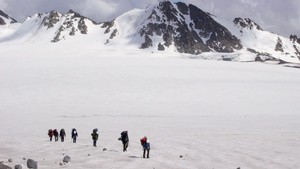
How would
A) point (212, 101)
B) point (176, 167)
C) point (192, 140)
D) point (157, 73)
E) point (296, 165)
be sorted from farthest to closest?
point (157, 73) → point (212, 101) → point (192, 140) → point (296, 165) → point (176, 167)

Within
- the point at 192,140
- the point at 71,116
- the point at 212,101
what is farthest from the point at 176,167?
the point at 212,101

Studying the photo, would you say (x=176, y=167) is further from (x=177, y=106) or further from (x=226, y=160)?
(x=177, y=106)

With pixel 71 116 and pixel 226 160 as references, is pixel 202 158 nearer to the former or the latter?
pixel 226 160

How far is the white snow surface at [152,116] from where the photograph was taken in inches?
547

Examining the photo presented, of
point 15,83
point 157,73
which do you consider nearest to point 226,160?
point 15,83

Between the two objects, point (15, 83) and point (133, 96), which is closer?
point (133, 96)

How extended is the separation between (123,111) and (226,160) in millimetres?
24052

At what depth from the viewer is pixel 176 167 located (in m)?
12.0

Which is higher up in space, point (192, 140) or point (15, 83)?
point (15, 83)

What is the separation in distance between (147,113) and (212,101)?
38.7ft

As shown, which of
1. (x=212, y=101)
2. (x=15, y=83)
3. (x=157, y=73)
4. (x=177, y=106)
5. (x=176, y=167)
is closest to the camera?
(x=176, y=167)

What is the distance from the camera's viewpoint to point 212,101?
4381 centimetres

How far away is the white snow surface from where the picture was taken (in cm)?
1390

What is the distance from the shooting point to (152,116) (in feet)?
112
